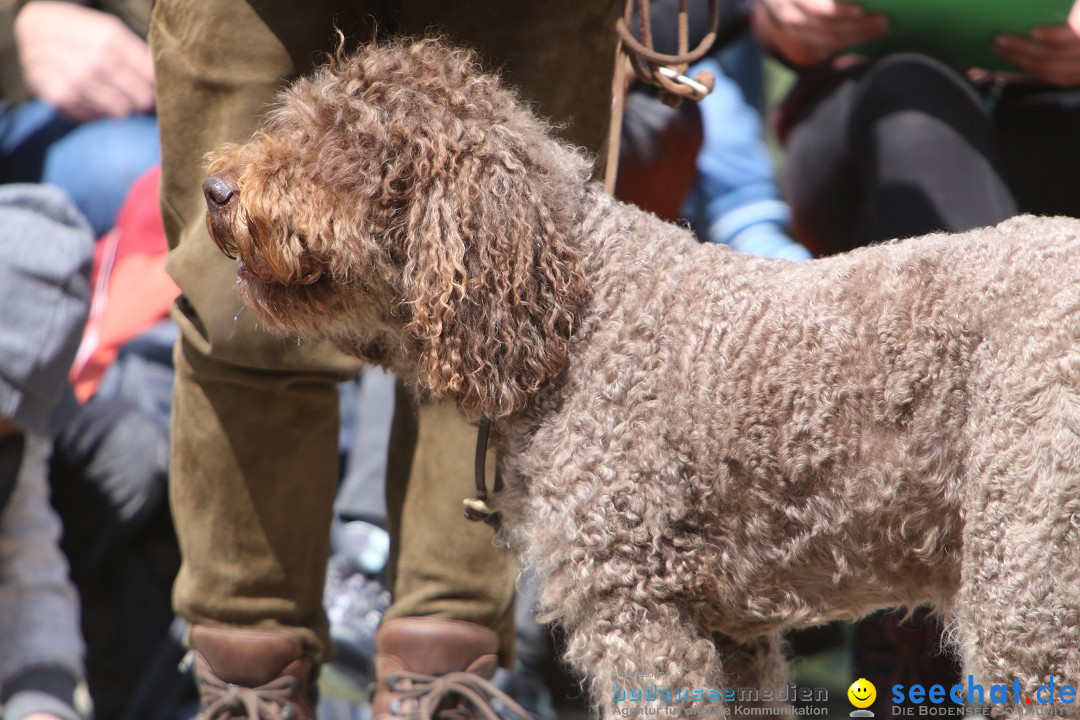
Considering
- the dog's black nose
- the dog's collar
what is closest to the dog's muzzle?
the dog's black nose

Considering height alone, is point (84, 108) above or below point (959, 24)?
below

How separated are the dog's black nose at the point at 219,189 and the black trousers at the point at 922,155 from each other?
1.96 metres

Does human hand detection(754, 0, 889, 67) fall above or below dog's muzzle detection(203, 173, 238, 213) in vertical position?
below

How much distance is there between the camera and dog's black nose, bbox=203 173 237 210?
6.92ft

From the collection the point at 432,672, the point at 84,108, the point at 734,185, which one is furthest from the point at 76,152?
the point at 432,672

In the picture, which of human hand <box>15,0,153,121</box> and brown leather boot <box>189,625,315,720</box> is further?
human hand <box>15,0,153,121</box>

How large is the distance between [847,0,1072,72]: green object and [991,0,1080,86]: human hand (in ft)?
0.09

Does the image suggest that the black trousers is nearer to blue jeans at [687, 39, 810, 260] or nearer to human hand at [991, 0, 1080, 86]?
→ human hand at [991, 0, 1080, 86]

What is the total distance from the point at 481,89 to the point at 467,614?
1204mm

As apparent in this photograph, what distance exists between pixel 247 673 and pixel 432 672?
0.41 meters

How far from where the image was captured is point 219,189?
2113 mm

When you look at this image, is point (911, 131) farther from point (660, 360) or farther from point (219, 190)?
point (219, 190)

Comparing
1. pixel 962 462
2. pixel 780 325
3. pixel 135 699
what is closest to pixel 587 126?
pixel 780 325

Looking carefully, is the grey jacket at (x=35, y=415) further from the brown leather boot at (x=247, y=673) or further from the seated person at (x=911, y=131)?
the seated person at (x=911, y=131)
